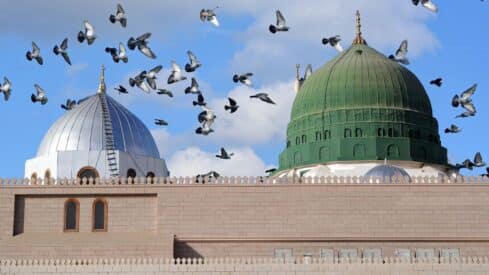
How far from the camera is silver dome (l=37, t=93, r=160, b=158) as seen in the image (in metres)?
41.2

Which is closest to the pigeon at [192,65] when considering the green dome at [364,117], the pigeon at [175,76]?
the pigeon at [175,76]

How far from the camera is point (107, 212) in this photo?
36.0 m

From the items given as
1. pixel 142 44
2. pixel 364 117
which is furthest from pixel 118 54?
pixel 364 117

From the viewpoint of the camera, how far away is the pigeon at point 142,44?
1341 inches

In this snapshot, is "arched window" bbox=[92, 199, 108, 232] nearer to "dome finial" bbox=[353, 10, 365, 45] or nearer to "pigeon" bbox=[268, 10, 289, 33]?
"pigeon" bbox=[268, 10, 289, 33]

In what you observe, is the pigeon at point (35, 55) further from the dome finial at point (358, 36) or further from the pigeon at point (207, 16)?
the dome finial at point (358, 36)

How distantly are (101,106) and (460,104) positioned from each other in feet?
49.7

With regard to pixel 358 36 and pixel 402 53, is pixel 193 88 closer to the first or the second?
pixel 402 53

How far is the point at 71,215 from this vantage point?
36.2 metres

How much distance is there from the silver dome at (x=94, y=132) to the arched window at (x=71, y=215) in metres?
4.91

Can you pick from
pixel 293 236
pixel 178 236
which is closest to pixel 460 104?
pixel 293 236

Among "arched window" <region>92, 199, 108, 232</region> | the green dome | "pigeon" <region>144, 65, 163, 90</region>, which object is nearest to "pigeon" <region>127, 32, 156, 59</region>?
"pigeon" <region>144, 65, 163, 90</region>

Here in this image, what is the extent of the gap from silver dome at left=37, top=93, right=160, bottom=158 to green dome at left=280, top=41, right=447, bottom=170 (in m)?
11.9

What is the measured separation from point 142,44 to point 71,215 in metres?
6.76
